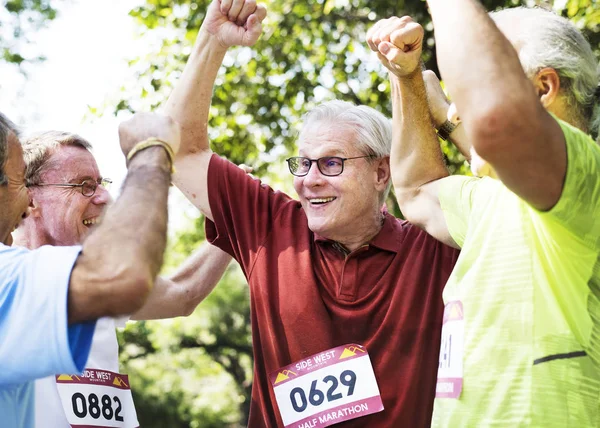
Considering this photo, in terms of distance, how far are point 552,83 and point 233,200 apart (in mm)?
1597

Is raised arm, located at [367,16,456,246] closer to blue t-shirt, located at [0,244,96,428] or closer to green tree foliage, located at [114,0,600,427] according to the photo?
blue t-shirt, located at [0,244,96,428]

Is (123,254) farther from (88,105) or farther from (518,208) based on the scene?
(88,105)

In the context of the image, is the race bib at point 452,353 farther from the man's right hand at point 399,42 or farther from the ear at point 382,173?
the ear at point 382,173

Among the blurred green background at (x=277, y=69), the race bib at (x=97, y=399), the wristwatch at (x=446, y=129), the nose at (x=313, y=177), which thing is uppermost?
the blurred green background at (x=277, y=69)

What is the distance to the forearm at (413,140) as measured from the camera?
2957mm

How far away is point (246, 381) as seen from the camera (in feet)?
86.3

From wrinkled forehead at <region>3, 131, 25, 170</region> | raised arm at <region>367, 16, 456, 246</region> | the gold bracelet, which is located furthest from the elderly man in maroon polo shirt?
the gold bracelet

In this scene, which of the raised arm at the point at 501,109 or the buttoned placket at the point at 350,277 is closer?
the raised arm at the point at 501,109

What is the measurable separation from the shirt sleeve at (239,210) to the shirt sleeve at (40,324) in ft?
4.86

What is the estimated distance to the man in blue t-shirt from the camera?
6.04ft

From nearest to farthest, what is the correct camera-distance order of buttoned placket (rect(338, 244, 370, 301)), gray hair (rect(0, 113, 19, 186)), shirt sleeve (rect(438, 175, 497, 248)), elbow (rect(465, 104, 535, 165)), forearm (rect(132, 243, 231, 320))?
elbow (rect(465, 104, 535, 165)), gray hair (rect(0, 113, 19, 186)), shirt sleeve (rect(438, 175, 497, 248)), buttoned placket (rect(338, 244, 370, 301)), forearm (rect(132, 243, 231, 320))

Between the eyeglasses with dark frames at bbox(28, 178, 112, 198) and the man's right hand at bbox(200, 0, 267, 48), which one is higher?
the man's right hand at bbox(200, 0, 267, 48)

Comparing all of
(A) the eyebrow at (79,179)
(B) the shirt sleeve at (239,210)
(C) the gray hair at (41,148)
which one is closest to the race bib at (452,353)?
(B) the shirt sleeve at (239,210)

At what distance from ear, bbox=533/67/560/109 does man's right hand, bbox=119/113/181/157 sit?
98cm
